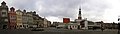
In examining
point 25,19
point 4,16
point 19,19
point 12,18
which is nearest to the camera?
point 4,16

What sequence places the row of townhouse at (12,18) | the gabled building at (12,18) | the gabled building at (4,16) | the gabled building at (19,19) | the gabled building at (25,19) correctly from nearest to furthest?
1. the gabled building at (4,16)
2. the row of townhouse at (12,18)
3. the gabled building at (12,18)
4. the gabled building at (19,19)
5. the gabled building at (25,19)

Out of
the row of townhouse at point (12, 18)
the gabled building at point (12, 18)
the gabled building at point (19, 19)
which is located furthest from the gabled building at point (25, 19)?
the gabled building at point (12, 18)

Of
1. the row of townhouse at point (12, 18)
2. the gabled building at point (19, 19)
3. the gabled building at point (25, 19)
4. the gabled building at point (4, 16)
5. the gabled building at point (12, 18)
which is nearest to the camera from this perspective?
the gabled building at point (4, 16)

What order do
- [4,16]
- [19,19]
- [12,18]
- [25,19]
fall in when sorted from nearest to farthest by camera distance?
[4,16] < [12,18] < [19,19] < [25,19]

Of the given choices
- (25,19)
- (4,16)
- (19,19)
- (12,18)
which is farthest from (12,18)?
(25,19)

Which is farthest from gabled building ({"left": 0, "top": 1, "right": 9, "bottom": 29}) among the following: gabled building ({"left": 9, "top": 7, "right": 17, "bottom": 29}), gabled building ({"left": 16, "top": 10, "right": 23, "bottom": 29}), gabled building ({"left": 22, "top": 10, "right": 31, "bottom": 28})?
gabled building ({"left": 22, "top": 10, "right": 31, "bottom": 28})

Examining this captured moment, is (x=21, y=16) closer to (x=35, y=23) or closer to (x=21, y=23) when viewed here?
(x=21, y=23)

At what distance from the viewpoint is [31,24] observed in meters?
185

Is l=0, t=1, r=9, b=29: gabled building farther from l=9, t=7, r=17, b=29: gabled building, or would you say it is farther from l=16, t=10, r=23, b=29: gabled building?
l=16, t=10, r=23, b=29: gabled building

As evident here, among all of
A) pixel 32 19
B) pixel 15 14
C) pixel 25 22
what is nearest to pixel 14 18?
pixel 15 14

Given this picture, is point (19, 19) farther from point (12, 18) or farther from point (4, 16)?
point (4, 16)

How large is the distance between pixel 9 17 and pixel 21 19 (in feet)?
52.8

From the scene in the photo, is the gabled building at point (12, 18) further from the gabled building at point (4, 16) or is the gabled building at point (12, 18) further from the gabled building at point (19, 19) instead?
the gabled building at point (19, 19)

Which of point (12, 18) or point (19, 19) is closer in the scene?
point (12, 18)
